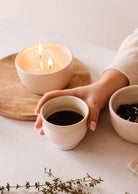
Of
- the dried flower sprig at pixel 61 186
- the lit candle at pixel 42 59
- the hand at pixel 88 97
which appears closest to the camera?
the dried flower sprig at pixel 61 186

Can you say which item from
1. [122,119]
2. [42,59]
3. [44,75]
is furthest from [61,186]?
[42,59]

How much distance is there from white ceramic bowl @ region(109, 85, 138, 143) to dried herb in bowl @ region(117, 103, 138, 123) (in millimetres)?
21

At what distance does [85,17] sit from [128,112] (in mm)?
1818

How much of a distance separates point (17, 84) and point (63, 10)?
1711 millimetres

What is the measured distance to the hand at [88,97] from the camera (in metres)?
0.76

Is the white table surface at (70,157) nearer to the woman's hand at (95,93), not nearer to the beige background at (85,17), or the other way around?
the woman's hand at (95,93)

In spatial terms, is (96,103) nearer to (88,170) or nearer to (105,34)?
(88,170)

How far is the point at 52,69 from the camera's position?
1.00m

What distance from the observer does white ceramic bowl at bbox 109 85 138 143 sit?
2.33 ft

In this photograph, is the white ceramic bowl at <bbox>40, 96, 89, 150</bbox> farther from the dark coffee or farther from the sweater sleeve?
the sweater sleeve

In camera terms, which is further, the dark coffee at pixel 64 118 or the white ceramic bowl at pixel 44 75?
the white ceramic bowl at pixel 44 75

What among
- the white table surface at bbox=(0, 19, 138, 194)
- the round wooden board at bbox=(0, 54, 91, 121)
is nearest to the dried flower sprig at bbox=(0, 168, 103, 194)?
the white table surface at bbox=(0, 19, 138, 194)

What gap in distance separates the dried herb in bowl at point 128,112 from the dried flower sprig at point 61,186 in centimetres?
18

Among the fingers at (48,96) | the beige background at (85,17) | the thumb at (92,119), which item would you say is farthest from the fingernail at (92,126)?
the beige background at (85,17)
